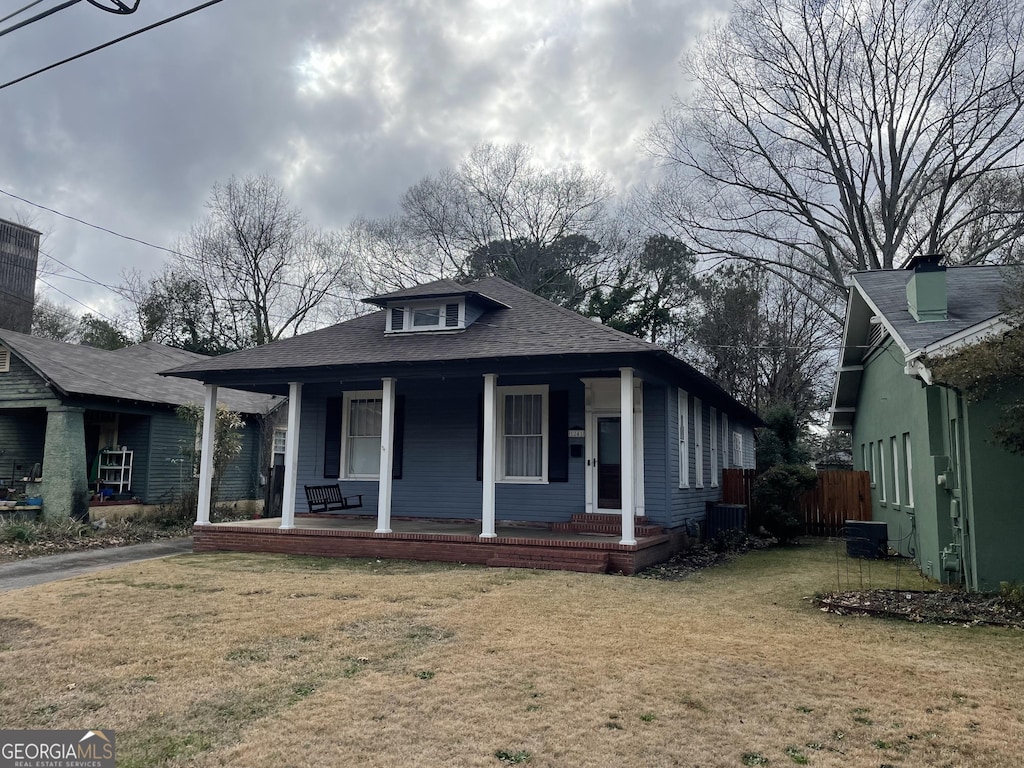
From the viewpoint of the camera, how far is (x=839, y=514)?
1820cm

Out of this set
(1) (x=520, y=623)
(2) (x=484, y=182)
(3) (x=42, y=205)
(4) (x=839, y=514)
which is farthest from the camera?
(2) (x=484, y=182)

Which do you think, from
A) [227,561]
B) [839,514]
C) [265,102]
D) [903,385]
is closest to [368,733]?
[227,561]

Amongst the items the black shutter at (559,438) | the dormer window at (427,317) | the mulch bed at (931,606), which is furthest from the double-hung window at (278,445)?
the mulch bed at (931,606)

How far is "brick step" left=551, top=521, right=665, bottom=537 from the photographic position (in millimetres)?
12234

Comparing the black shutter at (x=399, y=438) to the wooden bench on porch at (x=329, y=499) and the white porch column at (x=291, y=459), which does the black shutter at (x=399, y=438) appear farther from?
the white porch column at (x=291, y=459)

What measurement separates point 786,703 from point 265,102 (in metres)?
15.8

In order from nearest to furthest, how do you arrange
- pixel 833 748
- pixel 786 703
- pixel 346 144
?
pixel 833 748
pixel 786 703
pixel 346 144

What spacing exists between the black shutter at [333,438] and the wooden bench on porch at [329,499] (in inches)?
15.8

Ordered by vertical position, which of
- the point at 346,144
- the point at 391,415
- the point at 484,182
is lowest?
the point at 391,415

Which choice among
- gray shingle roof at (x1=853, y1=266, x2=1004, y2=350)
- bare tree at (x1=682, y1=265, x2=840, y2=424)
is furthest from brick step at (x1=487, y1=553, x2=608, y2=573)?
bare tree at (x1=682, y1=265, x2=840, y2=424)

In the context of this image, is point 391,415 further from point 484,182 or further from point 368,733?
point 484,182

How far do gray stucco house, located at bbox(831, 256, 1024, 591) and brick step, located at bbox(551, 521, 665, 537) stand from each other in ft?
Answer: 13.2

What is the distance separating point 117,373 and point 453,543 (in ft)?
39.2

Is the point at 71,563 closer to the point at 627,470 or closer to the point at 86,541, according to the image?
the point at 86,541
